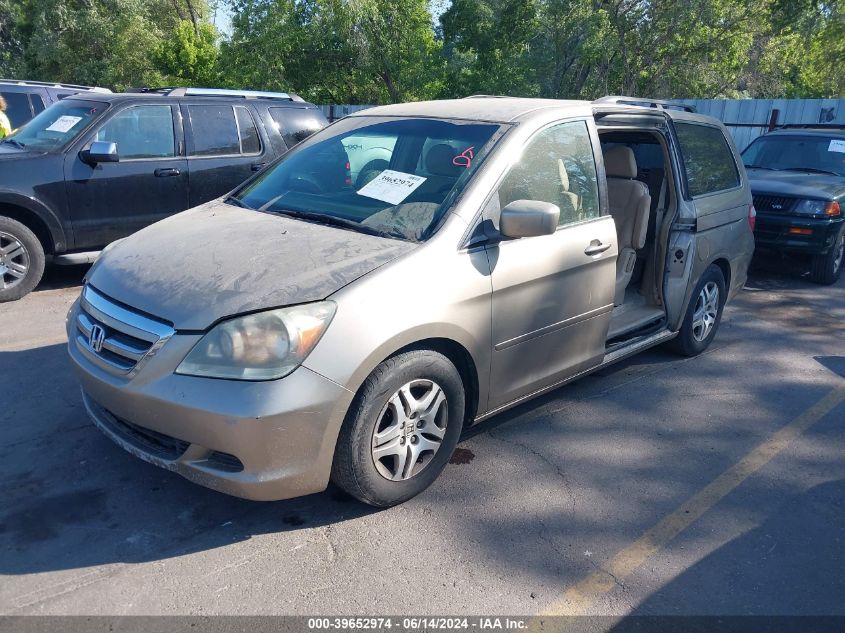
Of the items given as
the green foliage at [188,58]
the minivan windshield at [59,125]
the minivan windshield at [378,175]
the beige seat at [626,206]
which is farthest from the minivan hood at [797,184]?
the green foliage at [188,58]

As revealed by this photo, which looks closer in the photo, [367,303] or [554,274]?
[367,303]

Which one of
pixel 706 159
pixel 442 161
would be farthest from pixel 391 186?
pixel 706 159

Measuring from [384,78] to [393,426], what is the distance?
827 inches

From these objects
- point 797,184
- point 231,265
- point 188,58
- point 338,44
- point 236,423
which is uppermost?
point 338,44

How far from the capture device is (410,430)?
11.0ft

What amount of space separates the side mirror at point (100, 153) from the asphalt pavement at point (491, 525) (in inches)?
94.3

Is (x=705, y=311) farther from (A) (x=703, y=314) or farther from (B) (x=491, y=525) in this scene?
(B) (x=491, y=525)

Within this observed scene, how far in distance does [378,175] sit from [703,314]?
121 inches

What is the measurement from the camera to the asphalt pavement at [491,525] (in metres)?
2.84

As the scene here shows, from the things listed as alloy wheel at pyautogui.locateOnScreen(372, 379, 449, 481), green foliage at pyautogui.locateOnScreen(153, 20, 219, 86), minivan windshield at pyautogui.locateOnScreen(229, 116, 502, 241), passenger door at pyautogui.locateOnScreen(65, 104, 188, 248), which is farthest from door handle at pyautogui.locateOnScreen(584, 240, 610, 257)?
green foliage at pyautogui.locateOnScreen(153, 20, 219, 86)

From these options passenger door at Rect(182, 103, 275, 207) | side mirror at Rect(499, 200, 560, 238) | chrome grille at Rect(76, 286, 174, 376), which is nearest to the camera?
chrome grille at Rect(76, 286, 174, 376)

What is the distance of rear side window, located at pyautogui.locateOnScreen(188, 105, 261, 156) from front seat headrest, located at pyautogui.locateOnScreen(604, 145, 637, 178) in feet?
13.1

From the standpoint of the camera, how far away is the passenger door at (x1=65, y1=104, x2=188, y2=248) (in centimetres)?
661

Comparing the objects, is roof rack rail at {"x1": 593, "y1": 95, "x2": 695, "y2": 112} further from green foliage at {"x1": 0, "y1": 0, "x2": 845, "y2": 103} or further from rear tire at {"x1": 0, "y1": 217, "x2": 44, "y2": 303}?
green foliage at {"x1": 0, "y1": 0, "x2": 845, "y2": 103}
